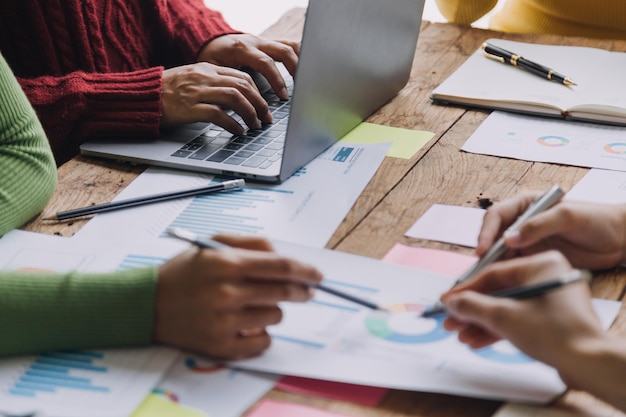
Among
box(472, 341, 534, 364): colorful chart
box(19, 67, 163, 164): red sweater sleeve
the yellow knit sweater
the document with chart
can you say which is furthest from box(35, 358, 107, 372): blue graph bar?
the yellow knit sweater

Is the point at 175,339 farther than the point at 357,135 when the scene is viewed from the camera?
No

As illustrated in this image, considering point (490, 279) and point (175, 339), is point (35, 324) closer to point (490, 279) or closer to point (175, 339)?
point (175, 339)

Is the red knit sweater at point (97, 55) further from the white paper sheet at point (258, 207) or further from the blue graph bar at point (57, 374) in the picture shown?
the blue graph bar at point (57, 374)

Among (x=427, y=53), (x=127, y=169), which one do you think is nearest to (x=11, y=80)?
(x=127, y=169)

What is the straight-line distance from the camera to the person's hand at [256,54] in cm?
131

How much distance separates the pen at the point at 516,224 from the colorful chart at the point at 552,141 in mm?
316

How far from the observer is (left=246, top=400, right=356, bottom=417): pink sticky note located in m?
0.69

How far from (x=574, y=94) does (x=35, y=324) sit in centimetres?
87

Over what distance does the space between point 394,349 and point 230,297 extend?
0.16 m

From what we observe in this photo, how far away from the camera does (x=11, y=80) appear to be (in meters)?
0.99

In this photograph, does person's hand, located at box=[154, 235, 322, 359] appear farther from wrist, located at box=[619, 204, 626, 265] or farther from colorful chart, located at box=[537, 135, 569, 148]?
colorful chart, located at box=[537, 135, 569, 148]

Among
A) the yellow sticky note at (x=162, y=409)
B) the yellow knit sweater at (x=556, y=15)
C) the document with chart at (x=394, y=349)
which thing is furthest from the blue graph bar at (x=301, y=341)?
the yellow knit sweater at (x=556, y=15)

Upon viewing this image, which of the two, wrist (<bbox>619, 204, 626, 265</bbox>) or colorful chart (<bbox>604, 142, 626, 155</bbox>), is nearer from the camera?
wrist (<bbox>619, 204, 626, 265</bbox>)

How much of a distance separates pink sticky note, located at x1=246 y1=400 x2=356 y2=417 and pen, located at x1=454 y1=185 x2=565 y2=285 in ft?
0.72
